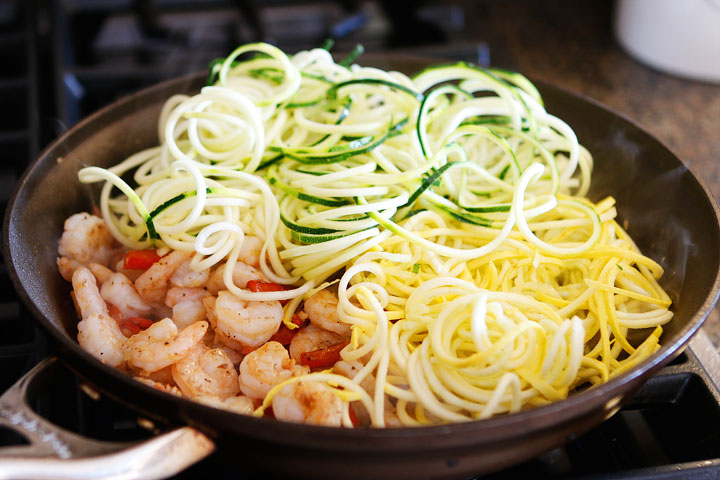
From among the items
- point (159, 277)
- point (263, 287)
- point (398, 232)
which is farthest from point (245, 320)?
point (398, 232)

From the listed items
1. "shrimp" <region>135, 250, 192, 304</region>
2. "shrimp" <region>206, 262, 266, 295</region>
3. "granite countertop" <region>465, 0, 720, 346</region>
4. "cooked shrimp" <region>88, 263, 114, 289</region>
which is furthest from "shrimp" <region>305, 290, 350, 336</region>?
"granite countertop" <region>465, 0, 720, 346</region>

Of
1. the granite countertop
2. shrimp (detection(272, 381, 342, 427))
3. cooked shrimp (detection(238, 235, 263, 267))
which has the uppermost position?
cooked shrimp (detection(238, 235, 263, 267))

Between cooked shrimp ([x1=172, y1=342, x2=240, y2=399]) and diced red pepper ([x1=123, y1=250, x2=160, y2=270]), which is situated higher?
diced red pepper ([x1=123, y1=250, x2=160, y2=270])

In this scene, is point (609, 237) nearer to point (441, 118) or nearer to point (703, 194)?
point (703, 194)

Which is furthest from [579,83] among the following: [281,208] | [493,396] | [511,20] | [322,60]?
[493,396]

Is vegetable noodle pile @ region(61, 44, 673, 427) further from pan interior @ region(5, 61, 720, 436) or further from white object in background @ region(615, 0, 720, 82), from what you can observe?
white object in background @ region(615, 0, 720, 82)

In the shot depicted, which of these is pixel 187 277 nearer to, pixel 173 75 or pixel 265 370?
pixel 265 370

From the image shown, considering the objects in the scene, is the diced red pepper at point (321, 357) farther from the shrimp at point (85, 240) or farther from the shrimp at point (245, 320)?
the shrimp at point (85, 240)
